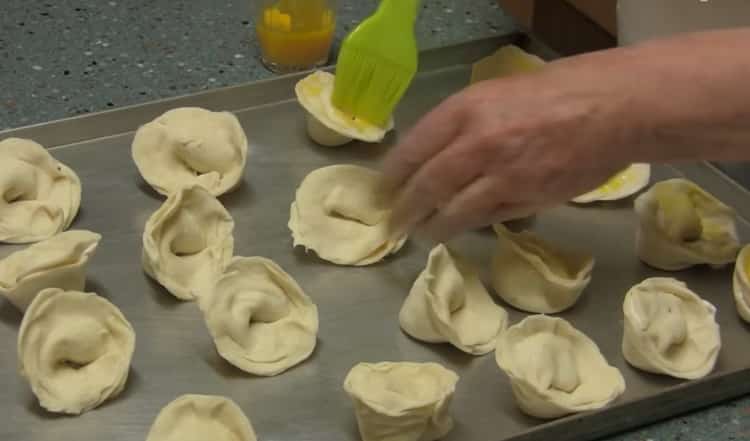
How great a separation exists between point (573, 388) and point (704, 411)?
4.6 inches

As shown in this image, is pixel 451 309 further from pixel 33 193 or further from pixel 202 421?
pixel 33 193

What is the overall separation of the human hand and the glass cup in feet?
1.54

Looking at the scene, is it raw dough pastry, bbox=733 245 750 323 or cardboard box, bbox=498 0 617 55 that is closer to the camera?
raw dough pastry, bbox=733 245 750 323

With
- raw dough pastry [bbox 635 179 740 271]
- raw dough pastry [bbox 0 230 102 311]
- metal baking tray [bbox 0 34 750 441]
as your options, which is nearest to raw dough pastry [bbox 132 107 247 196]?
metal baking tray [bbox 0 34 750 441]

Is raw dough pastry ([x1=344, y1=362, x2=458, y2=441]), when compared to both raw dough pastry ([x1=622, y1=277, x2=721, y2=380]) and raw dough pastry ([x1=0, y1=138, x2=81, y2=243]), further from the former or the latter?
raw dough pastry ([x1=0, y1=138, x2=81, y2=243])

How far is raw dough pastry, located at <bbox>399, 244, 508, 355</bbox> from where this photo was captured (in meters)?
0.88

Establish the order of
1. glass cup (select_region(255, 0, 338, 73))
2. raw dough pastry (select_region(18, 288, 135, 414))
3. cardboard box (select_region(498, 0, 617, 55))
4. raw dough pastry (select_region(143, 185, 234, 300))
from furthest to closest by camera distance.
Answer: cardboard box (select_region(498, 0, 617, 55)) → glass cup (select_region(255, 0, 338, 73)) → raw dough pastry (select_region(143, 185, 234, 300)) → raw dough pastry (select_region(18, 288, 135, 414))

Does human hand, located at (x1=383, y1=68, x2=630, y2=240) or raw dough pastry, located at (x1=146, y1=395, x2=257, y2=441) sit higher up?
human hand, located at (x1=383, y1=68, x2=630, y2=240)

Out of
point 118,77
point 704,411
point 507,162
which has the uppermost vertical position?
point 507,162

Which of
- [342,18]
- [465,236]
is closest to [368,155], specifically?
[465,236]

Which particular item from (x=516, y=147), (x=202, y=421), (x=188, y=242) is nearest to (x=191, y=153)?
(x=188, y=242)

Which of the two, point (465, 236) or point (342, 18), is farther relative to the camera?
point (342, 18)

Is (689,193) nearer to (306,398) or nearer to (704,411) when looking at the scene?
(704,411)

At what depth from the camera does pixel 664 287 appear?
908mm
